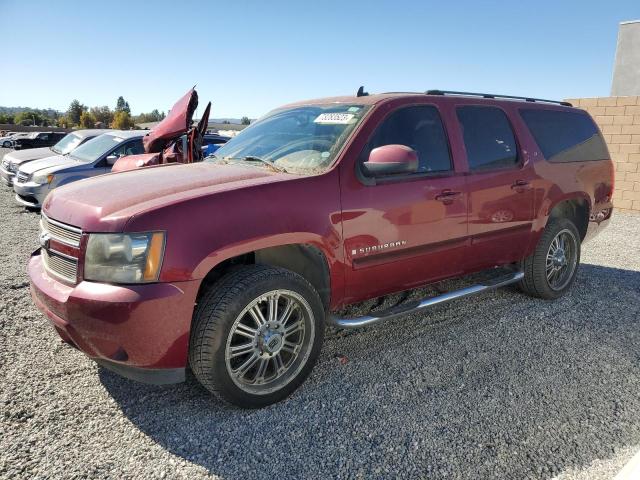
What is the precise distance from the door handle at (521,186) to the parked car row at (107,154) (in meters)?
3.57

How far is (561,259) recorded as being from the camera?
4914mm

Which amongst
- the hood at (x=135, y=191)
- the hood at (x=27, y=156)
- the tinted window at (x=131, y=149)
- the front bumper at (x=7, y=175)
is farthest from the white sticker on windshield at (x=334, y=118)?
the front bumper at (x=7, y=175)

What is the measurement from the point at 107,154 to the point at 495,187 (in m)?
7.54

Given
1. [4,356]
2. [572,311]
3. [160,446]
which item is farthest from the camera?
[572,311]

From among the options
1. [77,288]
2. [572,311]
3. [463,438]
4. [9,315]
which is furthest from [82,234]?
[572,311]

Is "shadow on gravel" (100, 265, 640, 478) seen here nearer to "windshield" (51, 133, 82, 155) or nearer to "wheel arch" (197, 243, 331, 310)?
"wheel arch" (197, 243, 331, 310)

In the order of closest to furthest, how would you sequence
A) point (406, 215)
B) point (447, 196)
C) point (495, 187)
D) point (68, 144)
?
point (406, 215) → point (447, 196) → point (495, 187) → point (68, 144)

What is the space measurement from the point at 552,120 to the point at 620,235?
4715 mm

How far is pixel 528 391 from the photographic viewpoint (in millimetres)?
3184

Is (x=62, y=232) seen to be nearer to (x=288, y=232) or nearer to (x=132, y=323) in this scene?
(x=132, y=323)

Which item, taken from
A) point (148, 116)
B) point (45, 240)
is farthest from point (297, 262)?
point (148, 116)

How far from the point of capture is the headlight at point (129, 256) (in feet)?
8.31

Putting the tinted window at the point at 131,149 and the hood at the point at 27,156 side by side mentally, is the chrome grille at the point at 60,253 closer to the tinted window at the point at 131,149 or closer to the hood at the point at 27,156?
the tinted window at the point at 131,149

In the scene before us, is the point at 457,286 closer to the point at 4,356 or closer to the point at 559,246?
the point at 559,246
